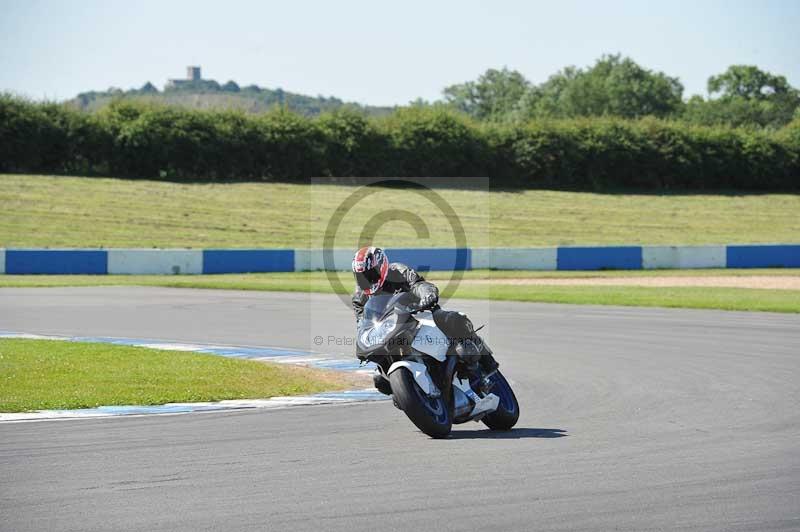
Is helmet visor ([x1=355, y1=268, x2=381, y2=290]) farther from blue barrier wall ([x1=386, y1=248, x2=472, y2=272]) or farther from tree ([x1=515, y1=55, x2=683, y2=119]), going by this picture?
tree ([x1=515, y1=55, x2=683, y2=119])

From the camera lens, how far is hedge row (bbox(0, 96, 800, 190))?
47031 millimetres

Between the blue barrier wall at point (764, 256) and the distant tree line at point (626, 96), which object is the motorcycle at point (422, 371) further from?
the distant tree line at point (626, 96)

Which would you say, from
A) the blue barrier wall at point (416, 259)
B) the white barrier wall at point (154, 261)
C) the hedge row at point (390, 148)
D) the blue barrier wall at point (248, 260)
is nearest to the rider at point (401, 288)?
the blue barrier wall at point (416, 259)

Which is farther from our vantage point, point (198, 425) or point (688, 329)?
point (688, 329)

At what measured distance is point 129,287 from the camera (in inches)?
1026

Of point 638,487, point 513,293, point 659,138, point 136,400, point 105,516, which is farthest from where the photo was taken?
point 659,138

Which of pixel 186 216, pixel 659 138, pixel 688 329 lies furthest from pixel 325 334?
pixel 659 138

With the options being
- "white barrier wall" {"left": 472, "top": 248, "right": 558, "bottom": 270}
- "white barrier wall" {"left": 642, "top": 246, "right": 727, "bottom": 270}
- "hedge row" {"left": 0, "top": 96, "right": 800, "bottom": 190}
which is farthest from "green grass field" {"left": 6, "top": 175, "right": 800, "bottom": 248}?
"white barrier wall" {"left": 642, "top": 246, "right": 727, "bottom": 270}

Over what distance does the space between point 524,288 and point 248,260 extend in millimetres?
8536

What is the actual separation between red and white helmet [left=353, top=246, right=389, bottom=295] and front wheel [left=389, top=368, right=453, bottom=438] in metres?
0.73

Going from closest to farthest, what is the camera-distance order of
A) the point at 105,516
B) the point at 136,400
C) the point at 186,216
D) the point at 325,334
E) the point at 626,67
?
the point at 105,516 < the point at 136,400 < the point at 325,334 < the point at 186,216 < the point at 626,67

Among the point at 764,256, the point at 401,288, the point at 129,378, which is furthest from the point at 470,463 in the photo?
the point at 764,256

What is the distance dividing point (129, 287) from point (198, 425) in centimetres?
1759

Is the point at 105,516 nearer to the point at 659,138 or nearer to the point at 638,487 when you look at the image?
the point at 638,487
